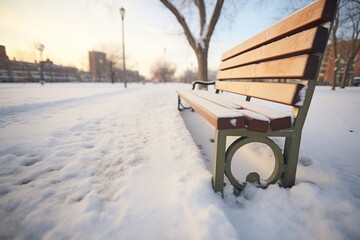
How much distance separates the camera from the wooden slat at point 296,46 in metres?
0.93

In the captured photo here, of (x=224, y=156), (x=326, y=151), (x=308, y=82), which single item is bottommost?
(x=326, y=151)

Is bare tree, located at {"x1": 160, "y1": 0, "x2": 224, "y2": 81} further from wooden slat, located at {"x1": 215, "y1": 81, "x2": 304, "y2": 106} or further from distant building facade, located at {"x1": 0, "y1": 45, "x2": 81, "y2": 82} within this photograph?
distant building facade, located at {"x1": 0, "y1": 45, "x2": 81, "y2": 82}

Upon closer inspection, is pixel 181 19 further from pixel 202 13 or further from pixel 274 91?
pixel 274 91

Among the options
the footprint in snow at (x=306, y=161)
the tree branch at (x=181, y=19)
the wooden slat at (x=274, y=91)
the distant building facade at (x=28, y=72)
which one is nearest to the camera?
the wooden slat at (x=274, y=91)

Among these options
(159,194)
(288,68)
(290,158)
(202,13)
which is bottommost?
(159,194)

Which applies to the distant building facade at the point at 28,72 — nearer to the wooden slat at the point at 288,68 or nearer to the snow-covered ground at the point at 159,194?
the snow-covered ground at the point at 159,194

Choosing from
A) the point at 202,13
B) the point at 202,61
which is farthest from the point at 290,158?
the point at 202,13

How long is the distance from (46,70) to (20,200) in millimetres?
40624

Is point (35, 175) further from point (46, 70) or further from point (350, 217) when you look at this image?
point (46, 70)

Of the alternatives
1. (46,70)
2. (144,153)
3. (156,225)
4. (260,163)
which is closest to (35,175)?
(144,153)

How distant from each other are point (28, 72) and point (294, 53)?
29707 millimetres

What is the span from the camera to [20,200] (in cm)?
107

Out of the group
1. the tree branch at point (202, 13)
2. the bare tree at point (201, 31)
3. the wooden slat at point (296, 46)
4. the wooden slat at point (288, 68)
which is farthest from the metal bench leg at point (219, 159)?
the tree branch at point (202, 13)

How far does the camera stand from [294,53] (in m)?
1.11
